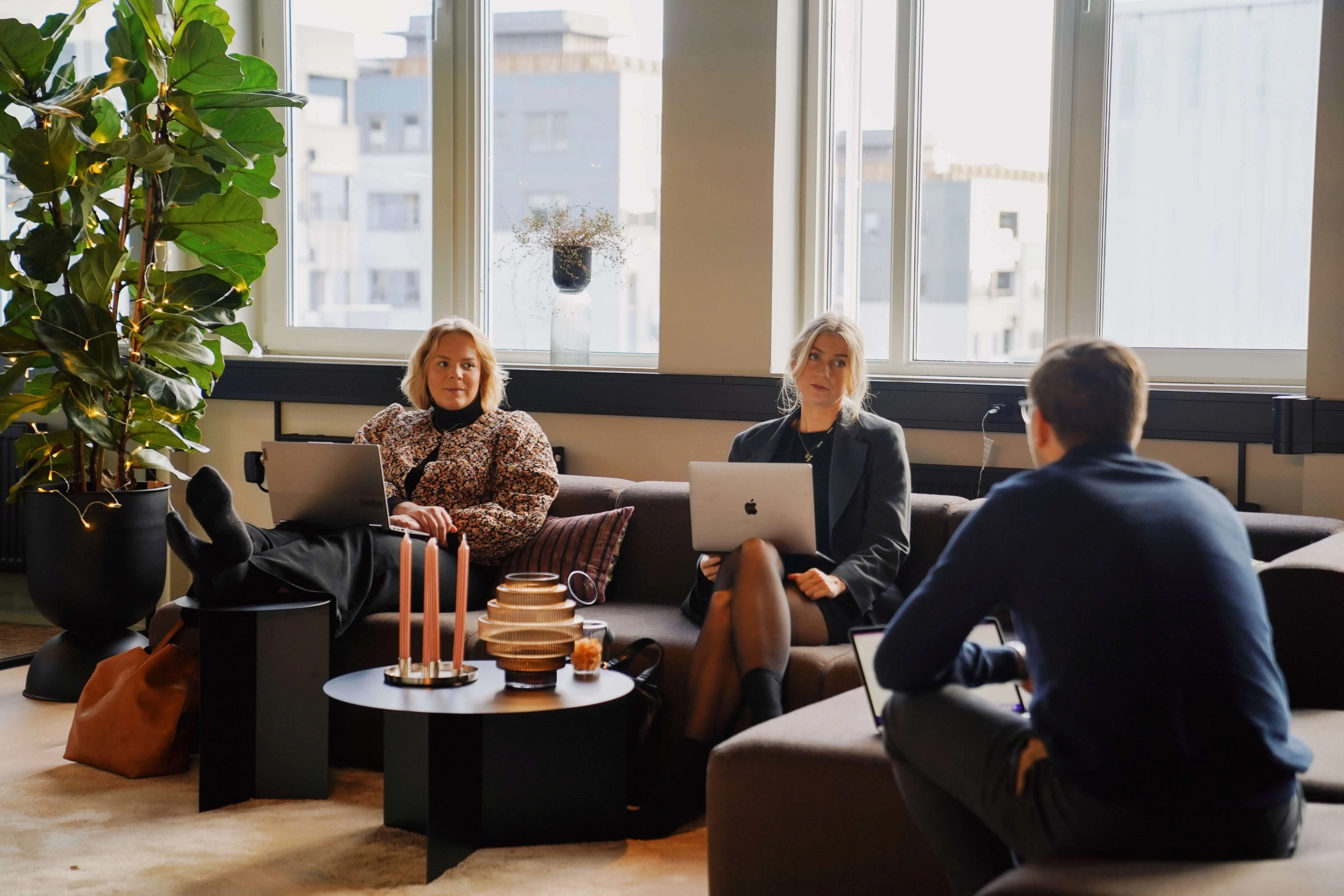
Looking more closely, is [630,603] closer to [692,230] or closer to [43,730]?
[692,230]

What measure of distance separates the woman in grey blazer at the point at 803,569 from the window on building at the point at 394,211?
73.4 inches

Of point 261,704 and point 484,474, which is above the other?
point 484,474

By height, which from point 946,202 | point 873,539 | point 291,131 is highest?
point 291,131

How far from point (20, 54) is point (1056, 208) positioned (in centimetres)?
296

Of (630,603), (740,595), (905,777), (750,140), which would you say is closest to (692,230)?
(750,140)

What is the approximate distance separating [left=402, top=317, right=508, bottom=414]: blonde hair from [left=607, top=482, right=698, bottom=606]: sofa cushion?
543 millimetres

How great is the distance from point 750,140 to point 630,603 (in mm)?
1510

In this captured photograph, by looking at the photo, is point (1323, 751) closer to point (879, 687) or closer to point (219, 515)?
point (879, 687)

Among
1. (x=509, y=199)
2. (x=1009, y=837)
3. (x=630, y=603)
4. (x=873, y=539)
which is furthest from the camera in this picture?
(x=509, y=199)

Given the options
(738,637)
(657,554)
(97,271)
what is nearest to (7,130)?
(97,271)

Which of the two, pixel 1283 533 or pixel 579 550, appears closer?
pixel 1283 533

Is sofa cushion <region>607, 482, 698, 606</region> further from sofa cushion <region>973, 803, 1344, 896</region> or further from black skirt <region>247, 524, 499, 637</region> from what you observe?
sofa cushion <region>973, 803, 1344, 896</region>

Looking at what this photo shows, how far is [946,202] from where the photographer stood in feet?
13.3

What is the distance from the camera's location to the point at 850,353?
10.9 feet
